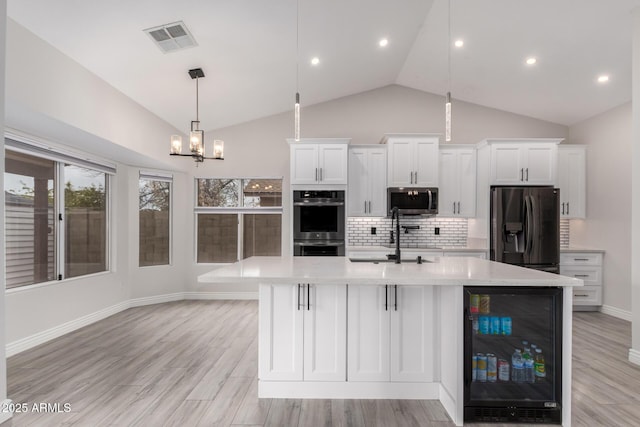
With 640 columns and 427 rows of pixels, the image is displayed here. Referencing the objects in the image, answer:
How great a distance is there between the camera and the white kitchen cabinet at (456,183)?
5.11 metres

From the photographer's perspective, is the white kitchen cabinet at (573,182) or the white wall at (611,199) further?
the white kitchen cabinet at (573,182)

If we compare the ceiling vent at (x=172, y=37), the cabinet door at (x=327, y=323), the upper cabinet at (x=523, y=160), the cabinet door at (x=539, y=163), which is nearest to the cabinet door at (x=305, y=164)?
the ceiling vent at (x=172, y=37)

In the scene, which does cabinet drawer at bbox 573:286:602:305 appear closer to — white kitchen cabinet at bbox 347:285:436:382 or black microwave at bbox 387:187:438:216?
black microwave at bbox 387:187:438:216

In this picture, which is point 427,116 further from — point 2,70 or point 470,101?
point 2,70

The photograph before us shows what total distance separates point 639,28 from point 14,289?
6.37 metres

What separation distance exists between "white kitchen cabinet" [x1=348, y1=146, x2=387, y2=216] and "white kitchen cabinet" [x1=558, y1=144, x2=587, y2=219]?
2599mm

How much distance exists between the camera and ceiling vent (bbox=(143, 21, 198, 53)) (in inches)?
118

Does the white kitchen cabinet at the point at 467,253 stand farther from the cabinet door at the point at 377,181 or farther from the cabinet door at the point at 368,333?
the cabinet door at the point at 368,333

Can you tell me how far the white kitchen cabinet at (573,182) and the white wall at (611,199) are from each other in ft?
0.30

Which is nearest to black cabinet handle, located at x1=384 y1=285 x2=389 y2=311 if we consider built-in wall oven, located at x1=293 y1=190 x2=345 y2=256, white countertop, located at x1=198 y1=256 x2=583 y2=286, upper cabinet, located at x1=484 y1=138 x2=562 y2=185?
white countertop, located at x1=198 y1=256 x2=583 y2=286

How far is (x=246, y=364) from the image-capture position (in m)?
3.10

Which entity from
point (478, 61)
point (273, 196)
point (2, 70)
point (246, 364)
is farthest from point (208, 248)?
point (478, 61)

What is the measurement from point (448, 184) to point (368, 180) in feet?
3.87

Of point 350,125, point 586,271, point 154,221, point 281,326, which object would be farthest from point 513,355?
point 154,221
